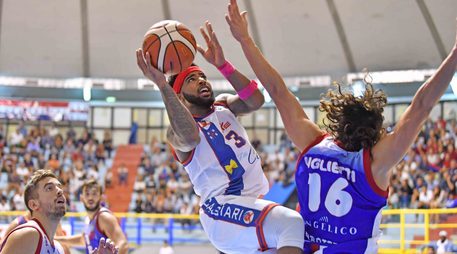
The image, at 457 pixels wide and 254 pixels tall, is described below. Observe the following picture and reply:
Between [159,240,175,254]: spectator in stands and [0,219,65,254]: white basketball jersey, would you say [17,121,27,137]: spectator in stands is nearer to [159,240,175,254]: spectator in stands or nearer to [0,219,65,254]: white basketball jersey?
[159,240,175,254]: spectator in stands

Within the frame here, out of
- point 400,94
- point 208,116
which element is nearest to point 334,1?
point 400,94

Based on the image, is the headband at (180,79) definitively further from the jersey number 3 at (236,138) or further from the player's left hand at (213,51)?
the jersey number 3 at (236,138)

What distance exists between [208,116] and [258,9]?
16705mm

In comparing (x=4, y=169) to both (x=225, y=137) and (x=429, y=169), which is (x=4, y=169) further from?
(x=225, y=137)

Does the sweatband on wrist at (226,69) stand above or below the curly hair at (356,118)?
above

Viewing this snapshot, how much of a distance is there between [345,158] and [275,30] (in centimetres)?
1843

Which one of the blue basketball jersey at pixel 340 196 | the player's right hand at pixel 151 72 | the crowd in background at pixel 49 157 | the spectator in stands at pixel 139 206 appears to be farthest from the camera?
the crowd in background at pixel 49 157

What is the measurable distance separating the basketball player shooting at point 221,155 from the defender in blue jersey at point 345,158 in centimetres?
36

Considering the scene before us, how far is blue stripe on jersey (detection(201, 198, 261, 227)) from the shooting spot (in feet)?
12.9

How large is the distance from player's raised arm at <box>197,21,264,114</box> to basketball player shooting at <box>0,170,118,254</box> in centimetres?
146

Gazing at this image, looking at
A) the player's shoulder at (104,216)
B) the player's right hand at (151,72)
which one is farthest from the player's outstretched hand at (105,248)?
the player's shoulder at (104,216)

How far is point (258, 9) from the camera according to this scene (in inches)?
821

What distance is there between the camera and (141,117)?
2659 centimetres

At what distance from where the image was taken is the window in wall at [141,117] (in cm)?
2655
